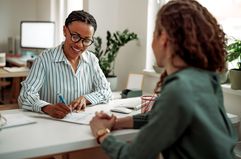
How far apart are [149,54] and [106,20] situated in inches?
25.0

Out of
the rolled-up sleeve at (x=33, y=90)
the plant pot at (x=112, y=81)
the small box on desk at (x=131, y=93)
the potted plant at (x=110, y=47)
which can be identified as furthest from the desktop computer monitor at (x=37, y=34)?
the rolled-up sleeve at (x=33, y=90)

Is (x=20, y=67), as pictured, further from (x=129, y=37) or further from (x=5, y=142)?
(x=5, y=142)

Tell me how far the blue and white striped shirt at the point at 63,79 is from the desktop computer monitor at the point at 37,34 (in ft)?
8.36

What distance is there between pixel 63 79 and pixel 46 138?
76 centimetres

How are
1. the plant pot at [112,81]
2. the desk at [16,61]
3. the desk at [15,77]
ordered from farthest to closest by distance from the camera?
the desk at [16,61] < the desk at [15,77] < the plant pot at [112,81]

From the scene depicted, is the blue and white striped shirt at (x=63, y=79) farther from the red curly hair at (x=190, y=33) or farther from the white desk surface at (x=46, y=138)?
Result: the red curly hair at (x=190, y=33)

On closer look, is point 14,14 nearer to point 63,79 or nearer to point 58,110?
point 63,79

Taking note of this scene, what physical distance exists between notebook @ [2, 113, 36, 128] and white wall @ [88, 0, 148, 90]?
5.38ft

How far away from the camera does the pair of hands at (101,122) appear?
1308 millimetres

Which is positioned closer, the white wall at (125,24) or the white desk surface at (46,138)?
the white desk surface at (46,138)

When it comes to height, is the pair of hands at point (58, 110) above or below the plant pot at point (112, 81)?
below

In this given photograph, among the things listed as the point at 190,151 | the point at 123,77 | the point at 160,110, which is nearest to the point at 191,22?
the point at 160,110

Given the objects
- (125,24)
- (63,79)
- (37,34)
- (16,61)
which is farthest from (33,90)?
(37,34)

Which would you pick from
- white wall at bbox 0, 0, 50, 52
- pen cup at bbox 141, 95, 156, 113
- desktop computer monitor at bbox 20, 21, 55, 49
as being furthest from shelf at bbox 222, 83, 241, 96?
white wall at bbox 0, 0, 50, 52
